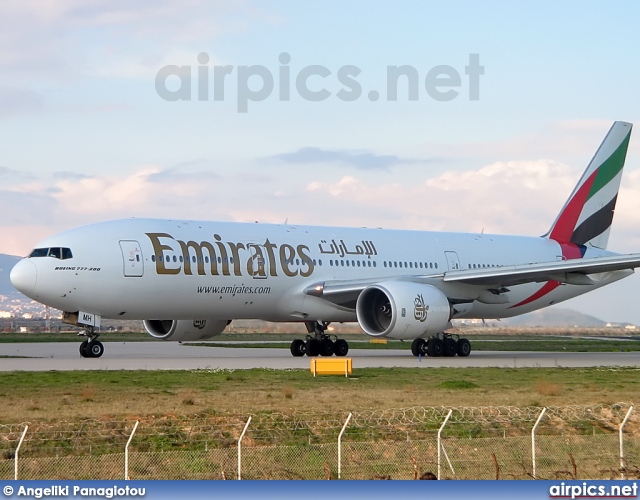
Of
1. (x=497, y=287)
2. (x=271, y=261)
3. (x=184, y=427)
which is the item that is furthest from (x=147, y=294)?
(x=184, y=427)

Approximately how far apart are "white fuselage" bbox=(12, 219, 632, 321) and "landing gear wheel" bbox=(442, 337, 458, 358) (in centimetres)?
170

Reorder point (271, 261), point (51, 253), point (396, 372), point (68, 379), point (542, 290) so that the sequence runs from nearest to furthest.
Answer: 1. point (68, 379)
2. point (396, 372)
3. point (51, 253)
4. point (271, 261)
5. point (542, 290)

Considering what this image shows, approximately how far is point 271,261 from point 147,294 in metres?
4.86

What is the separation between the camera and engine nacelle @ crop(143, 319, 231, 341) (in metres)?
38.3

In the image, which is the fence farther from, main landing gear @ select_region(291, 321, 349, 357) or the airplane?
main landing gear @ select_region(291, 321, 349, 357)

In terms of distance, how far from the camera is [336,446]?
1642cm

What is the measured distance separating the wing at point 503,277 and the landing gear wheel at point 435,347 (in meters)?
1.70

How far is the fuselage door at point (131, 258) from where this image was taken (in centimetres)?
3344

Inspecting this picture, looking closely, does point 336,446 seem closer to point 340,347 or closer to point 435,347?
point 340,347

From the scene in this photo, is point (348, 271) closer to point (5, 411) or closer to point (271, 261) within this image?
point (271, 261)

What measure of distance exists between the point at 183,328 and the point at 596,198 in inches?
786

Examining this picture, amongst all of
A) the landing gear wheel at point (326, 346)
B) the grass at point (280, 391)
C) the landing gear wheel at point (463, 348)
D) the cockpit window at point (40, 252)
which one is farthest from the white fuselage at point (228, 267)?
the grass at point (280, 391)

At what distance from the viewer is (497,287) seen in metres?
39.8

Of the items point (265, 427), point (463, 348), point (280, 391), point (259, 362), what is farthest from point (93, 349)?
point (265, 427)
